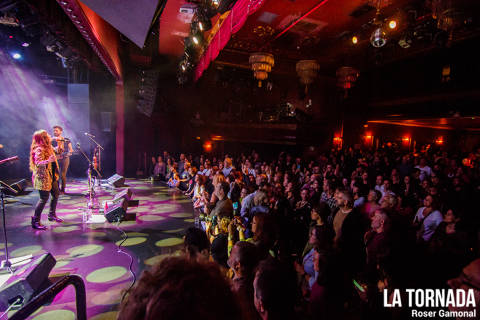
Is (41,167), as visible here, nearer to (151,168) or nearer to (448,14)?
(448,14)

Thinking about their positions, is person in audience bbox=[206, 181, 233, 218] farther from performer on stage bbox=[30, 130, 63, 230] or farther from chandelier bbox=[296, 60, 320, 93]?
chandelier bbox=[296, 60, 320, 93]

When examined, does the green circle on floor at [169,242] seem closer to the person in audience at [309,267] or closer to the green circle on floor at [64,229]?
the green circle on floor at [64,229]

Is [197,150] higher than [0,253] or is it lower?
higher

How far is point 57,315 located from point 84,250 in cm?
140

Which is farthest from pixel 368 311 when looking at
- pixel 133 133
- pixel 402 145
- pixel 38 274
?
pixel 402 145

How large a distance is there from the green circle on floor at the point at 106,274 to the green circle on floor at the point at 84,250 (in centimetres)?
56

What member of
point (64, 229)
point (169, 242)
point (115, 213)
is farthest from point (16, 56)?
point (169, 242)

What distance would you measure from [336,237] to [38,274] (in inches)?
133

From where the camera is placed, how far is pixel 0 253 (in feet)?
10.9

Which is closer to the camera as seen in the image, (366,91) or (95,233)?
(95,233)

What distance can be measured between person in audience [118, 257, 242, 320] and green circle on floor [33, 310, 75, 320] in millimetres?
2419

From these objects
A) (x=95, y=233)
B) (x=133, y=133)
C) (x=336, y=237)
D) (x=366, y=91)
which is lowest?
(x=95, y=233)

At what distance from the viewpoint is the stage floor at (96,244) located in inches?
97.0

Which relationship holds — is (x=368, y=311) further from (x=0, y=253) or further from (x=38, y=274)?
(x=0, y=253)
